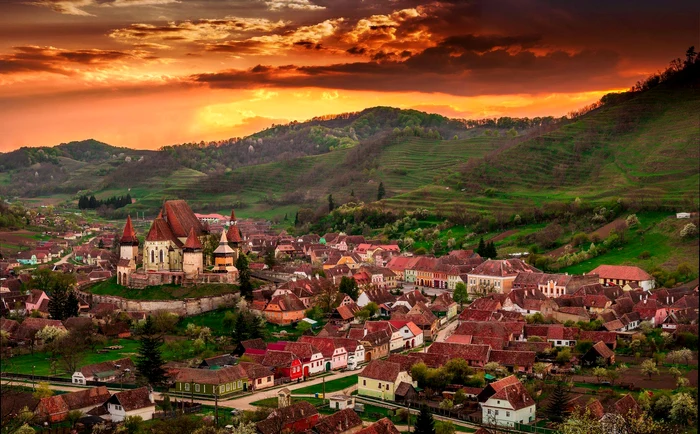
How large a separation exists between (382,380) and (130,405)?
41.3 ft

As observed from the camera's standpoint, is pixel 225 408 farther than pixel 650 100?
No

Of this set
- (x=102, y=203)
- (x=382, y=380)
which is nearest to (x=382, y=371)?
(x=382, y=380)

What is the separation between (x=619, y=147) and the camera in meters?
107

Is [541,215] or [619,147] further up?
[619,147]

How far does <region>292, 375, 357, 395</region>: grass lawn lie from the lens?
46625mm

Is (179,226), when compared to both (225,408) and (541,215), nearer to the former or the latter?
(225,408)

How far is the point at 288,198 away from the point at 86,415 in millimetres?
116986

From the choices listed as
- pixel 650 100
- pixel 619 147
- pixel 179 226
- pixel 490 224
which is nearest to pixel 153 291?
pixel 179 226

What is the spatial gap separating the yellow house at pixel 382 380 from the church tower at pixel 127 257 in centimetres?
2581

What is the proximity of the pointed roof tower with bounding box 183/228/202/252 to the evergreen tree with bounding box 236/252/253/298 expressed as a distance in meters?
3.57

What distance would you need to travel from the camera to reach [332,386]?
48094 mm

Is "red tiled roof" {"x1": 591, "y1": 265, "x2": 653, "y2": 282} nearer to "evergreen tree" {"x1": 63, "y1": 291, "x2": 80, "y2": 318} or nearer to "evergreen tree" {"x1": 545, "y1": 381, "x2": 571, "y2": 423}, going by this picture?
"evergreen tree" {"x1": 545, "y1": 381, "x2": 571, "y2": 423}

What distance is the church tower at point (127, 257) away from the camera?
65.9 meters

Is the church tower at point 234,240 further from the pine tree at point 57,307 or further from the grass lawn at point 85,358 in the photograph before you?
the grass lawn at point 85,358
